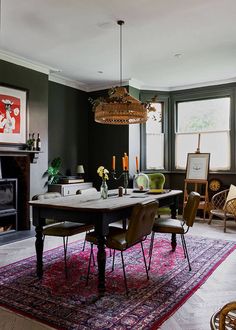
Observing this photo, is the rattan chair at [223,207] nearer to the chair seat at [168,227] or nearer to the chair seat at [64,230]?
the chair seat at [168,227]

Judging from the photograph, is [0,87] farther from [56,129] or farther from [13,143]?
[56,129]

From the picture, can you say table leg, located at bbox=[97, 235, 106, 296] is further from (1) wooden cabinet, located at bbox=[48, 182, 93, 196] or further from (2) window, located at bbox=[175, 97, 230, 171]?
(2) window, located at bbox=[175, 97, 230, 171]

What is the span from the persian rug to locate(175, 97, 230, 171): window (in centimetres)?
294

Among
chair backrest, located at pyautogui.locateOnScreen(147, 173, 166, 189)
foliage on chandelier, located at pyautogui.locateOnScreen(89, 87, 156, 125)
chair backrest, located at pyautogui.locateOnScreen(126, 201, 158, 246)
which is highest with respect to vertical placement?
foliage on chandelier, located at pyautogui.locateOnScreen(89, 87, 156, 125)

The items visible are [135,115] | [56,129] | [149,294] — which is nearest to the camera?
[149,294]

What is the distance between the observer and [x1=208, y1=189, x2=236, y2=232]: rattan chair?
17.7ft

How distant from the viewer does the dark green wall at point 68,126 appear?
20.2ft

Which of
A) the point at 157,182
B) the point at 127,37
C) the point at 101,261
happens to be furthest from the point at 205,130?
the point at 101,261

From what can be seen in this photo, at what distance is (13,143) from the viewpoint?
16.3 ft

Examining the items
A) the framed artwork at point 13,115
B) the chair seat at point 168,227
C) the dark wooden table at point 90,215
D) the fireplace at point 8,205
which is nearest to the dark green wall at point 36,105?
the framed artwork at point 13,115

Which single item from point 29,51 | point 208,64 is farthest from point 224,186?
point 29,51

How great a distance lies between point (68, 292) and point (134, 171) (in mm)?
4061

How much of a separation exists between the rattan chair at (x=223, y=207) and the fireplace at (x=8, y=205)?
3.55m

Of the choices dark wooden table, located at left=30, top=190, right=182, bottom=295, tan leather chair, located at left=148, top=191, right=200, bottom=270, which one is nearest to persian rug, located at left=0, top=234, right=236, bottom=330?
dark wooden table, located at left=30, top=190, right=182, bottom=295
